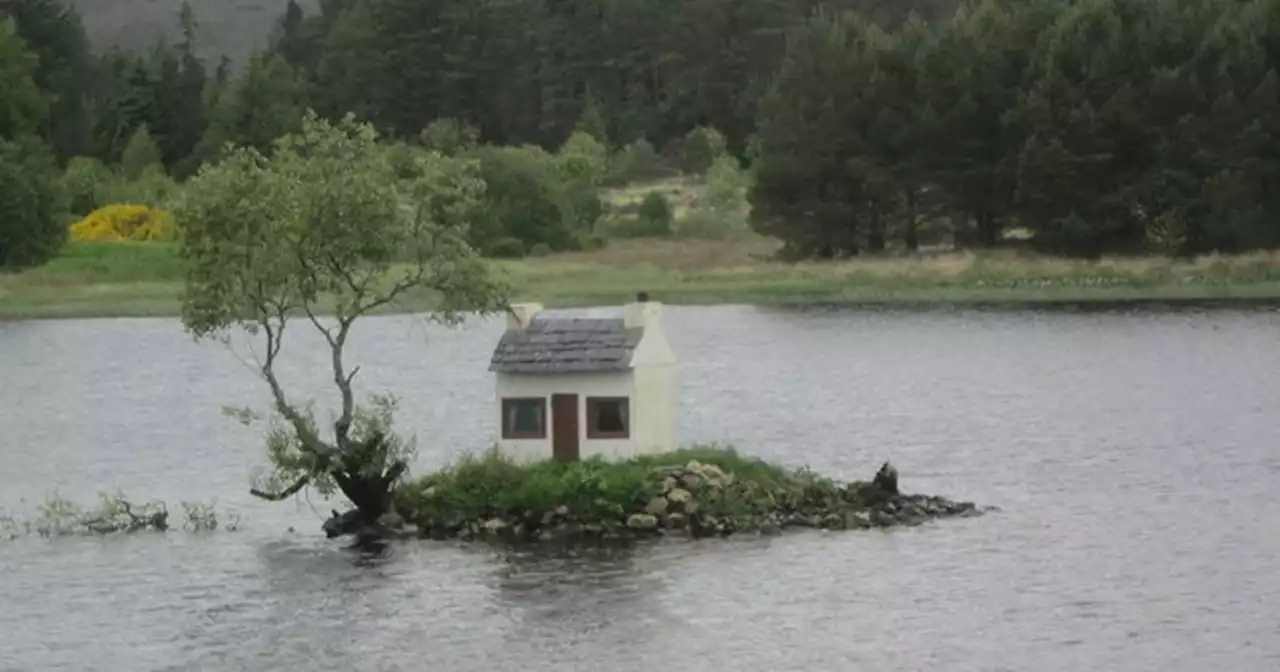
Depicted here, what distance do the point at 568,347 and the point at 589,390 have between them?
3.68ft

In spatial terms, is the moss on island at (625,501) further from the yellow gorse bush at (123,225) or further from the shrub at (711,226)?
the shrub at (711,226)

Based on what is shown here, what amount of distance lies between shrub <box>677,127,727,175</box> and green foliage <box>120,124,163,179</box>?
124 ft

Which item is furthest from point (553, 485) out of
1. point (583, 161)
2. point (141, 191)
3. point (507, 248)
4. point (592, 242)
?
point (141, 191)

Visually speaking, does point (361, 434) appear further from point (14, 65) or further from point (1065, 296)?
point (14, 65)

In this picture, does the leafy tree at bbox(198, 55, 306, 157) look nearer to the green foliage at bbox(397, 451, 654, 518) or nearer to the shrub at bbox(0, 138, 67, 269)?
the shrub at bbox(0, 138, 67, 269)

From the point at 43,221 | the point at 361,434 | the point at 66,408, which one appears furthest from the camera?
the point at 43,221

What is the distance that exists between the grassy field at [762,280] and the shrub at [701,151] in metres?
40.8

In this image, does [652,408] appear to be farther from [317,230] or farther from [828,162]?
[828,162]

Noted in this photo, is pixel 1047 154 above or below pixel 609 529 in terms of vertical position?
above

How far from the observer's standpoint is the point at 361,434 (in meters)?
51.5

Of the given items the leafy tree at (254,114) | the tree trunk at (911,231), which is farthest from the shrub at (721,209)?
the leafy tree at (254,114)

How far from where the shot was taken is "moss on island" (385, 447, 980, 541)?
50.2 m

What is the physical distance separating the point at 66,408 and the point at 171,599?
39563 millimetres

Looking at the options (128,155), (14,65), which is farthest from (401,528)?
(128,155)
